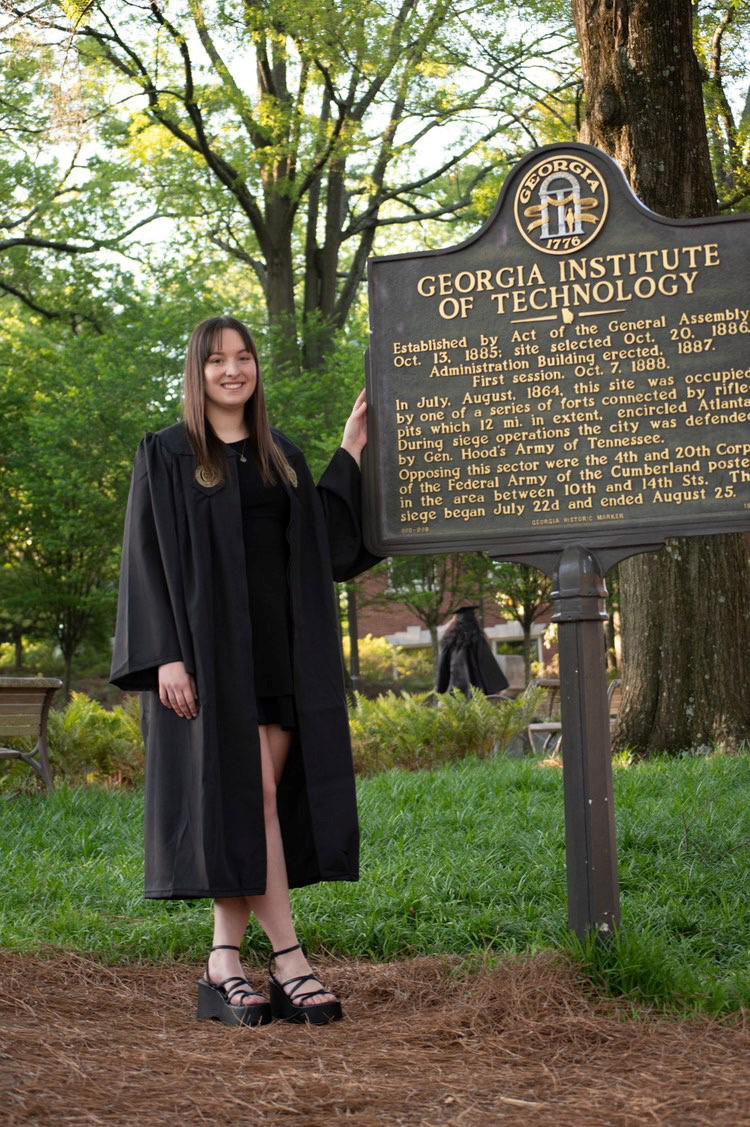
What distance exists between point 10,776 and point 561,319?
23.3ft

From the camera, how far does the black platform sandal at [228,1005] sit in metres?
4.14

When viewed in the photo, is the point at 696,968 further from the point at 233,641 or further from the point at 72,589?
the point at 72,589

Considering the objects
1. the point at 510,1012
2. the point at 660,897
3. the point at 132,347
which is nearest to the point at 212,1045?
the point at 510,1012

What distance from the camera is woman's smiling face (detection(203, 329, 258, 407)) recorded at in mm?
4473

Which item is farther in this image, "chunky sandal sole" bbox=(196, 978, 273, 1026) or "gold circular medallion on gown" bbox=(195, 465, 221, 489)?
"gold circular medallion on gown" bbox=(195, 465, 221, 489)

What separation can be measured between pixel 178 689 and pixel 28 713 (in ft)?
18.5

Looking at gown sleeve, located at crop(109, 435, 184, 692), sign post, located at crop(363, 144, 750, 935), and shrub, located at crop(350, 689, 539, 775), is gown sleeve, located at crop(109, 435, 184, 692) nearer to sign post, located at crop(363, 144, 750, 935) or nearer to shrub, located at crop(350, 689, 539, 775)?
sign post, located at crop(363, 144, 750, 935)

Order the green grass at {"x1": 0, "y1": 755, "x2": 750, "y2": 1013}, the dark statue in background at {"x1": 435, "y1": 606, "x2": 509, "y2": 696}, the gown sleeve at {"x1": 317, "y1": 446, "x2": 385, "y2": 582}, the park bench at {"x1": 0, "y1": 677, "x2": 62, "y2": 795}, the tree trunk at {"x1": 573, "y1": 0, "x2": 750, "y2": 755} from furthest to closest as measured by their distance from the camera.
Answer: the dark statue in background at {"x1": 435, "y1": 606, "x2": 509, "y2": 696}
the park bench at {"x1": 0, "y1": 677, "x2": 62, "y2": 795}
the tree trunk at {"x1": 573, "y1": 0, "x2": 750, "y2": 755}
the gown sleeve at {"x1": 317, "y1": 446, "x2": 385, "y2": 582}
the green grass at {"x1": 0, "y1": 755, "x2": 750, "y2": 1013}

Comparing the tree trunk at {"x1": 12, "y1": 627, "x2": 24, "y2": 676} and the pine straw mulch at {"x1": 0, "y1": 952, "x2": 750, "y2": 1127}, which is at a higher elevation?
the tree trunk at {"x1": 12, "y1": 627, "x2": 24, "y2": 676}

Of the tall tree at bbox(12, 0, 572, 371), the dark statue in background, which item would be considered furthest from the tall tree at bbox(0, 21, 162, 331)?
the dark statue in background

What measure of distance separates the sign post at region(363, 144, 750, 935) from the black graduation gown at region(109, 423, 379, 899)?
1.73 feet

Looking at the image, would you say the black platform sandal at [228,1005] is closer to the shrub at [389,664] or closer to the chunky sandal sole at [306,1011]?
the chunky sandal sole at [306,1011]

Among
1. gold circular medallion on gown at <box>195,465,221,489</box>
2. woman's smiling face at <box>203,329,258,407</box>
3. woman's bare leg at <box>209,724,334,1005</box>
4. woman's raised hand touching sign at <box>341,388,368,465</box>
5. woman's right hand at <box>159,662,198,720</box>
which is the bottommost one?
woman's bare leg at <box>209,724,334,1005</box>

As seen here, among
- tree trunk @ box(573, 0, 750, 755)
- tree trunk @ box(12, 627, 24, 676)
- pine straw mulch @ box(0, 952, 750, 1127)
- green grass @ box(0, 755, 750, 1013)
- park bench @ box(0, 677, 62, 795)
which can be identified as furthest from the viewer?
tree trunk @ box(12, 627, 24, 676)
